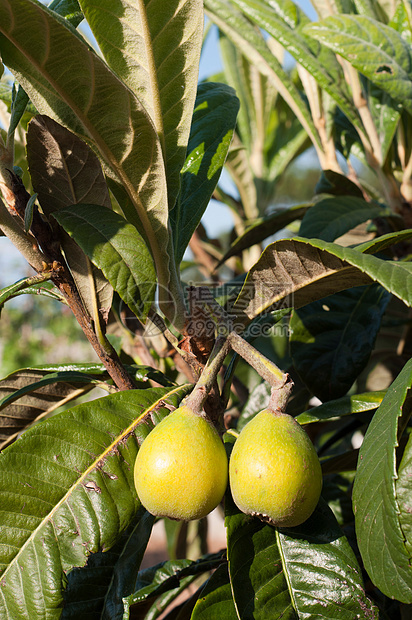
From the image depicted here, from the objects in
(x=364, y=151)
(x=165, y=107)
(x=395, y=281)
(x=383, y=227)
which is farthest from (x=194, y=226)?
(x=364, y=151)

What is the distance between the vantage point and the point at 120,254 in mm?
814

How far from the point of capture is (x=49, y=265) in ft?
2.97

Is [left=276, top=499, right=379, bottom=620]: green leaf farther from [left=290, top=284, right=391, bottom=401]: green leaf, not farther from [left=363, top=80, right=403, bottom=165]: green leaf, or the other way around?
[left=363, top=80, right=403, bottom=165]: green leaf

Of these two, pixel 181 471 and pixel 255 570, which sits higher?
pixel 181 471

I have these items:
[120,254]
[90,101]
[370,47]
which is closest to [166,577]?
[120,254]

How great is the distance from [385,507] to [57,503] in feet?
1.48

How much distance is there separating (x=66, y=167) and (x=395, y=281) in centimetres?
59

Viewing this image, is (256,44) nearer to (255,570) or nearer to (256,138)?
(256,138)

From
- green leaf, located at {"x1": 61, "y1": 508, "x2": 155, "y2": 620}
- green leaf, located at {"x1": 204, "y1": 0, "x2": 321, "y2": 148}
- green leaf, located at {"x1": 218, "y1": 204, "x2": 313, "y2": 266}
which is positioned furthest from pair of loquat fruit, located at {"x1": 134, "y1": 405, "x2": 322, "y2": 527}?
green leaf, located at {"x1": 204, "y1": 0, "x2": 321, "y2": 148}

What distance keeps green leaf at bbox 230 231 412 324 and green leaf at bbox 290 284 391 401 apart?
1.05 feet

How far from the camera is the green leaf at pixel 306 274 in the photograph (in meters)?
0.69

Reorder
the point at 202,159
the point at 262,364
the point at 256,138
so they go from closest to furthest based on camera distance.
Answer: the point at 262,364 < the point at 202,159 < the point at 256,138

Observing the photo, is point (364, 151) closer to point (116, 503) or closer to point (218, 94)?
point (218, 94)

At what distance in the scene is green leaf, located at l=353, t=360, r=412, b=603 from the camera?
26.2 inches
